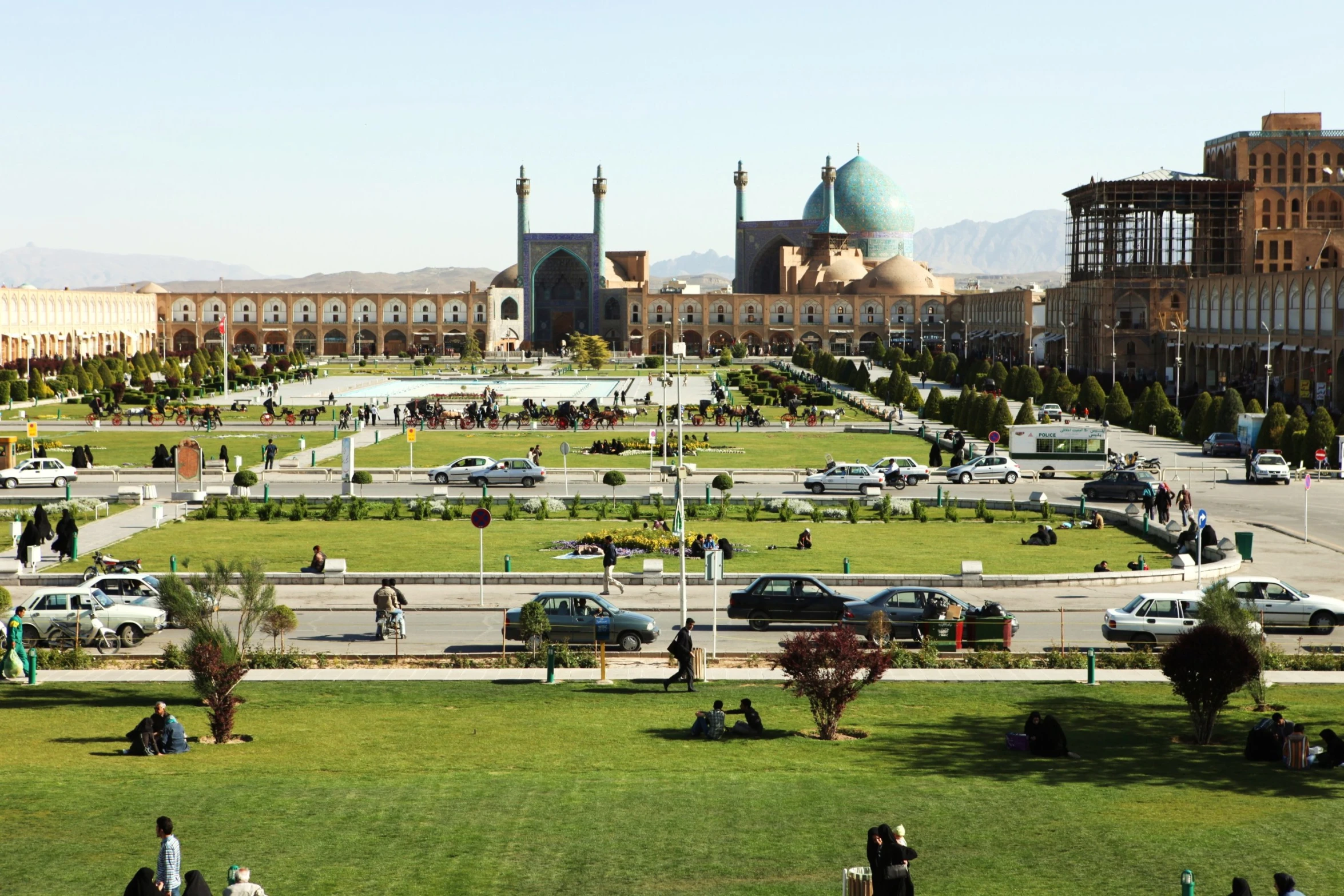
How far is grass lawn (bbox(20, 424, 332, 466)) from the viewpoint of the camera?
46.8 m

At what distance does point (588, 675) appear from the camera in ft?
63.8

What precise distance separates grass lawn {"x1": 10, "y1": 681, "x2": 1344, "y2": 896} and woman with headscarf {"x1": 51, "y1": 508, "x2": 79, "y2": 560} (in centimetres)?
975

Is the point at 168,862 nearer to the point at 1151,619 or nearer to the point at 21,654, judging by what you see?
the point at 21,654

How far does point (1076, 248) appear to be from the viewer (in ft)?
307

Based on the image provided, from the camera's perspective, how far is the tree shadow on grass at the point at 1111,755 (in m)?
14.4

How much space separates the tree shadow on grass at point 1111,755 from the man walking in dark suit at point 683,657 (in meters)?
2.78

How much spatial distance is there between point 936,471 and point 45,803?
32431mm

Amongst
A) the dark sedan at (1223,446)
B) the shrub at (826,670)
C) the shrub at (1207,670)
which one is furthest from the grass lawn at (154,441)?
the shrub at (1207,670)

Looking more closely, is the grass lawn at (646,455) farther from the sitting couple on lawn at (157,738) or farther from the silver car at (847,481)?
the sitting couple on lawn at (157,738)

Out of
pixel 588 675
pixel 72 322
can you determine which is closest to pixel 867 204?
pixel 72 322

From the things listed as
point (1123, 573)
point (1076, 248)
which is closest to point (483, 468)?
point (1123, 573)

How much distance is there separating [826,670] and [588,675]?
4.21 meters

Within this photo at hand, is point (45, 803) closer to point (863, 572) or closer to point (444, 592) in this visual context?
point (444, 592)

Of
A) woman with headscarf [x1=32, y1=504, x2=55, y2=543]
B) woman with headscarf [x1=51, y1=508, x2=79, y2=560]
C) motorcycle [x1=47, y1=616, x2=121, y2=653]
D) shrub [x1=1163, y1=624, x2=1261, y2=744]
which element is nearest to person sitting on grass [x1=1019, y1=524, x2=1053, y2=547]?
shrub [x1=1163, y1=624, x2=1261, y2=744]
